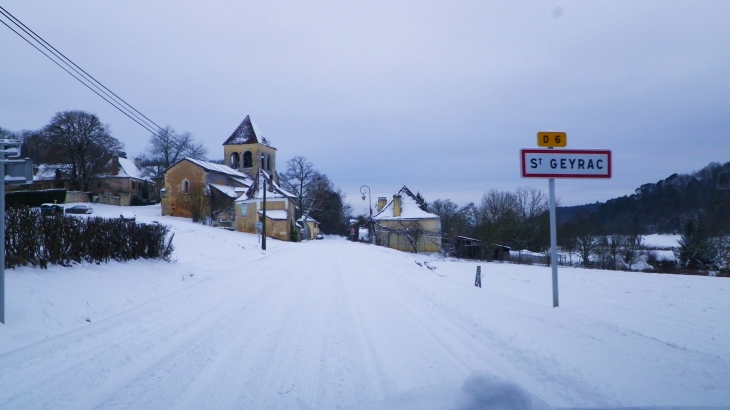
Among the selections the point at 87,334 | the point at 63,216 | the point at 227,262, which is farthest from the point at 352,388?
the point at 227,262

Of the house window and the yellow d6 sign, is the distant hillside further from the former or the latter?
the house window

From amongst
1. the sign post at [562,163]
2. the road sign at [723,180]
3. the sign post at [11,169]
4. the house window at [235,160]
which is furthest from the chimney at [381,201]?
the road sign at [723,180]

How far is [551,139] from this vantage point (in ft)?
30.9

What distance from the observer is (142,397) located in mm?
5055

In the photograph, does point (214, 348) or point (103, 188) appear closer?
point (214, 348)

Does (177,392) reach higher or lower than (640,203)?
lower

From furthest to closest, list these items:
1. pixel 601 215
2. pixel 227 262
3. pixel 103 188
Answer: pixel 103 188 → pixel 601 215 → pixel 227 262

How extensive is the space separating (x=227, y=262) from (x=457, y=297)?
46.3 ft

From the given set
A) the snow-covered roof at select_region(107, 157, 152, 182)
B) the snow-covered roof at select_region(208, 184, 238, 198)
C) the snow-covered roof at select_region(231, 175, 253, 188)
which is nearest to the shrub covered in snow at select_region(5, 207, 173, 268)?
the snow-covered roof at select_region(208, 184, 238, 198)

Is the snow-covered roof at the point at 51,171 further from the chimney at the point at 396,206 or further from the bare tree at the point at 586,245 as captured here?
the bare tree at the point at 586,245

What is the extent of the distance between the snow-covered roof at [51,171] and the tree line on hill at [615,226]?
155 feet

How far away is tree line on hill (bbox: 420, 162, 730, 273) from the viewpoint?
3153cm

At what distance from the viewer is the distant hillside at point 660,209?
23.2 meters

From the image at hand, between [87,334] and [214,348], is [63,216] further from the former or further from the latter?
[214,348]
